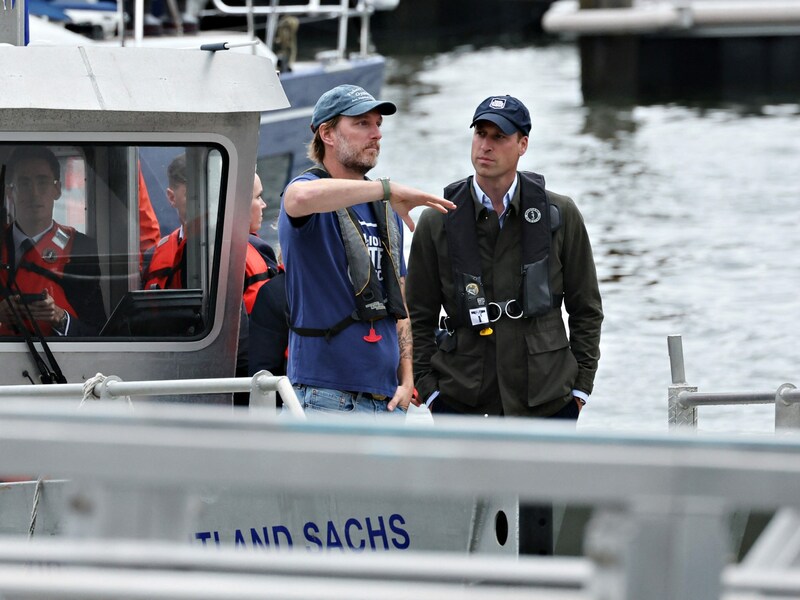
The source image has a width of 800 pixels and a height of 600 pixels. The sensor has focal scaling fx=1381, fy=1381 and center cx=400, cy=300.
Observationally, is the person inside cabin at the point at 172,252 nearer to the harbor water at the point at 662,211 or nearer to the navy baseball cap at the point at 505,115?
the navy baseball cap at the point at 505,115

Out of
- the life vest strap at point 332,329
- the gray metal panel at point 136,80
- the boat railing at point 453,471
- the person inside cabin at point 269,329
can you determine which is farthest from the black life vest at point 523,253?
the boat railing at point 453,471

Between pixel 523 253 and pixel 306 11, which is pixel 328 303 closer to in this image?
pixel 523 253

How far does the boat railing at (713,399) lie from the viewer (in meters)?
4.68

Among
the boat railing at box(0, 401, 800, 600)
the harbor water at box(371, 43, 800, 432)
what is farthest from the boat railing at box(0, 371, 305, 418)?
the harbor water at box(371, 43, 800, 432)

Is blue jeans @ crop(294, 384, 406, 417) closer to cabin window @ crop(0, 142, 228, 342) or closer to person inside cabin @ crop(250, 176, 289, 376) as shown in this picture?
person inside cabin @ crop(250, 176, 289, 376)

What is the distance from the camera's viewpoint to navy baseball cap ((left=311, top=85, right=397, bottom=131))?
445 cm

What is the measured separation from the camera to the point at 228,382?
4.32 m

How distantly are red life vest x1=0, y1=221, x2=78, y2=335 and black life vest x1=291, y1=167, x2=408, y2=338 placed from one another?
4.01ft

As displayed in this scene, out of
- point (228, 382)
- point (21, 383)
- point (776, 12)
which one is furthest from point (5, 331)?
point (776, 12)

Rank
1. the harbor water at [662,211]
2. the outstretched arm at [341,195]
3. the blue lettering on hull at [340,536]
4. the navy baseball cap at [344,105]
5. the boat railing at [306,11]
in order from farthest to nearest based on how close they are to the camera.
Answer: the boat railing at [306,11], the harbor water at [662,211], the blue lettering on hull at [340,536], the navy baseball cap at [344,105], the outstretched arm at [341,195]

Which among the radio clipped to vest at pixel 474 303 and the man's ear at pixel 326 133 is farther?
the radio clipped to vest at pixel 474 303

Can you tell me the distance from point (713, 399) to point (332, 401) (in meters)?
1.33

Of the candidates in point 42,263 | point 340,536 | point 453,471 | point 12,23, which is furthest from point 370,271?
point 453,471

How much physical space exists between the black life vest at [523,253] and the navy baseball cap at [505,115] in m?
0.17
